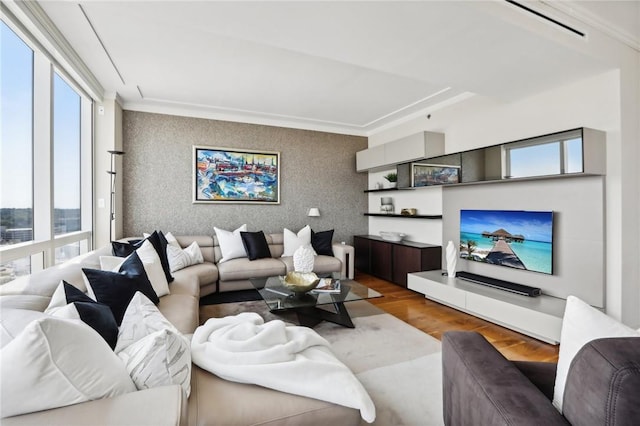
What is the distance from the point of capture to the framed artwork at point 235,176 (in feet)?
15.5

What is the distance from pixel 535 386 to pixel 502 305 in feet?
6.73

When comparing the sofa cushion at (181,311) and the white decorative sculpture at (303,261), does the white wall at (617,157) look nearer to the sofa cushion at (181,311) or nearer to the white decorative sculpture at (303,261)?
the white decorative sculpture at (303,261)

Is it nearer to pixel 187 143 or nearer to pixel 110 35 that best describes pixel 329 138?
pixel 187 143

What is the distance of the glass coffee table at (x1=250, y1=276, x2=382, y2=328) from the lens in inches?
108

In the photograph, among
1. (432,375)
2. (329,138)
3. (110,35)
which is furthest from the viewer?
(329,138)

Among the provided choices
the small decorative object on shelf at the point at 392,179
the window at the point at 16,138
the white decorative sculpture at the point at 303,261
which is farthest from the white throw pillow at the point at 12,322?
the small decorative object on shelf at the point at 392,179

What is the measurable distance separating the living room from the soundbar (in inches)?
7.1

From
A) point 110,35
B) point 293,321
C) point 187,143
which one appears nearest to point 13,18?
point 110,35

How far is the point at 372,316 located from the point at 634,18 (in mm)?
3458

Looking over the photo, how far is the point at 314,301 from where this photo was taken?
2.76 m

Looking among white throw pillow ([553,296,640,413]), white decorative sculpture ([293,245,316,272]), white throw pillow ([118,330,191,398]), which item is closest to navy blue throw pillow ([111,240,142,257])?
white decorative sculpture ([293,245,316,272])

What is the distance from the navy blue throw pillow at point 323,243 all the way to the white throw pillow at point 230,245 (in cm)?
113

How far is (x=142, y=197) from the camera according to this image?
445 centimetres

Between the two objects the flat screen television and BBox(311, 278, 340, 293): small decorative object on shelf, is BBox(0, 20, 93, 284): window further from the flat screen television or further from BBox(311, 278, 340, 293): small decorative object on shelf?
the flat screen television
